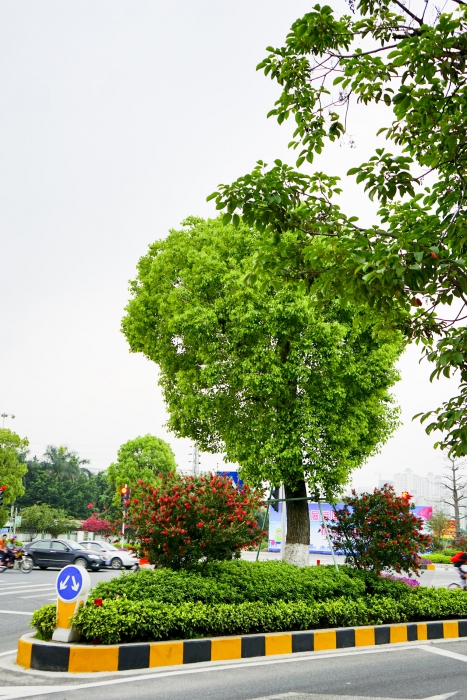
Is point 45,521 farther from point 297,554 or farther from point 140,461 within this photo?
point 297,554

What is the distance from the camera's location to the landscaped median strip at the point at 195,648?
6051 millimetres

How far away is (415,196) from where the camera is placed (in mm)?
6012

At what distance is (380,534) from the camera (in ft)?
32.1

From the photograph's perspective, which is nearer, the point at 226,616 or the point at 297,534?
the point at 226,616

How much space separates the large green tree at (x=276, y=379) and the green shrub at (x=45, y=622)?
640cm

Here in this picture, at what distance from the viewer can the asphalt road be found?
5.33 meters

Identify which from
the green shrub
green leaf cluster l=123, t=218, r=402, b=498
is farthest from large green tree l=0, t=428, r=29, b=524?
the green shrub

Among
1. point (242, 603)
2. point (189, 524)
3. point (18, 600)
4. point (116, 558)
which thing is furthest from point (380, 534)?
point (116, 558)

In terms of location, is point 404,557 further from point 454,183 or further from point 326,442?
point 454,183

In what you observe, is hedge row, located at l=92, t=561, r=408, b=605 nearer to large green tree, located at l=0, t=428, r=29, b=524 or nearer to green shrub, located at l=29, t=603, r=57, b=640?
green shrub, located at l=29, t=603, r=57, b=640

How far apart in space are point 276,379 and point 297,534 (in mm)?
3363

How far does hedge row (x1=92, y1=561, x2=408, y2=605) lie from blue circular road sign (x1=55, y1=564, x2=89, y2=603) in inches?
15.2

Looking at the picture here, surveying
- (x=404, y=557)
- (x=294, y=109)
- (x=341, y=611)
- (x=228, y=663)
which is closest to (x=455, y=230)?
(x=294, y=109)

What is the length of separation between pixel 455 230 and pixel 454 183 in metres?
1.08
